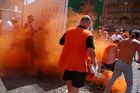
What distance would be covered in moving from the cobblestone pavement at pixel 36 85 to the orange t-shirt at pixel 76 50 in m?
2.15

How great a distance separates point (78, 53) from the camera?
664cm

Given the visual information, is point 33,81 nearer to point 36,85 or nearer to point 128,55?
point 36,85

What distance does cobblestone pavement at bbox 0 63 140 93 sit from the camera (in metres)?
8.57

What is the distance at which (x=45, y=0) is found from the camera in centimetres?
1185

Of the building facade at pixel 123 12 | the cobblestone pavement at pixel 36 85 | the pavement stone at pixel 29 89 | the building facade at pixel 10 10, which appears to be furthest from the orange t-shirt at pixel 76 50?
the building facade at pixel 123 12

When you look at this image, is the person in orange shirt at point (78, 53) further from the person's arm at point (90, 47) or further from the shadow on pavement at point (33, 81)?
the shadow on pavement at point (33, 81)

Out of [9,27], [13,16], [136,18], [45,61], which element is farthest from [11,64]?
[136,18]

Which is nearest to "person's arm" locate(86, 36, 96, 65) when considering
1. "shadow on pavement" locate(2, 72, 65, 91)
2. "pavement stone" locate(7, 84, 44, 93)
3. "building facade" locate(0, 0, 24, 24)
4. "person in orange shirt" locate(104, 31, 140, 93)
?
"person in orange shirt" locate(104, 31, 140, 93)

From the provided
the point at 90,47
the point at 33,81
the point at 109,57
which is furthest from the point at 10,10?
the point at 90,47

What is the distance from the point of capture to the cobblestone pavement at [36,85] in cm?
857

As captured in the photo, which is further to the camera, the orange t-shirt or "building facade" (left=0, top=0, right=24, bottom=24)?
"building facade" (left=0, top=0, right=24, bottom=24)

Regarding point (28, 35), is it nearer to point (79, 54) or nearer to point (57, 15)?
point (57, 15)

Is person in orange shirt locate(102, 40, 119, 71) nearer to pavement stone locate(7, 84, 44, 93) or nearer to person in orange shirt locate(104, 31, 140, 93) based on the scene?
person in orange shirt locate(104, 31, 140, 93)

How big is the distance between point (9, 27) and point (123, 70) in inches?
248
